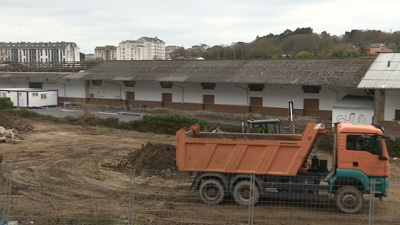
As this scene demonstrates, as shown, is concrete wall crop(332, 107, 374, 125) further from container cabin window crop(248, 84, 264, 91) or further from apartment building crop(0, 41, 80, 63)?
apartment building crop(0, 41, 80, 63)

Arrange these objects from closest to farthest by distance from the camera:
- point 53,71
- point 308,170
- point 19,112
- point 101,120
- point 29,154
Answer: point 308,170 → point 29,154 → point 101,120 → point 19,112 → point 53,71

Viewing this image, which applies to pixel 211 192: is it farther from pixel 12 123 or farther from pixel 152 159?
pixel 12 123

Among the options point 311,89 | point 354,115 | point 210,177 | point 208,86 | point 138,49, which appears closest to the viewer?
point 210,177

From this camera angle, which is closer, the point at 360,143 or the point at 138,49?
the point at 360,143

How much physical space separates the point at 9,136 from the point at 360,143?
64.6 ft

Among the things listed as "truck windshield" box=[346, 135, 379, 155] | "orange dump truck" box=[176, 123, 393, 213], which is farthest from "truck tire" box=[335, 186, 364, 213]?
"truck windshield" box=[346, 135, 379, 155]

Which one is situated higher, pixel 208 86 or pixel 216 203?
pixel 208 86

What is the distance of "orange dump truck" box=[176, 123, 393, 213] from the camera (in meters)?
10.4

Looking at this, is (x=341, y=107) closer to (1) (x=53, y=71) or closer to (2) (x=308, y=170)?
(2) (x=308, y=170)

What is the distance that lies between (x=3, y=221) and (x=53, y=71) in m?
44.5

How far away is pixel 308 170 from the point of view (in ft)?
38.3

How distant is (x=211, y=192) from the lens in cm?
1122

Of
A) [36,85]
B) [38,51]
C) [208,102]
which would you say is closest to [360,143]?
[208,102]

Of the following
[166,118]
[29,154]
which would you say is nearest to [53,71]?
[166,118]
